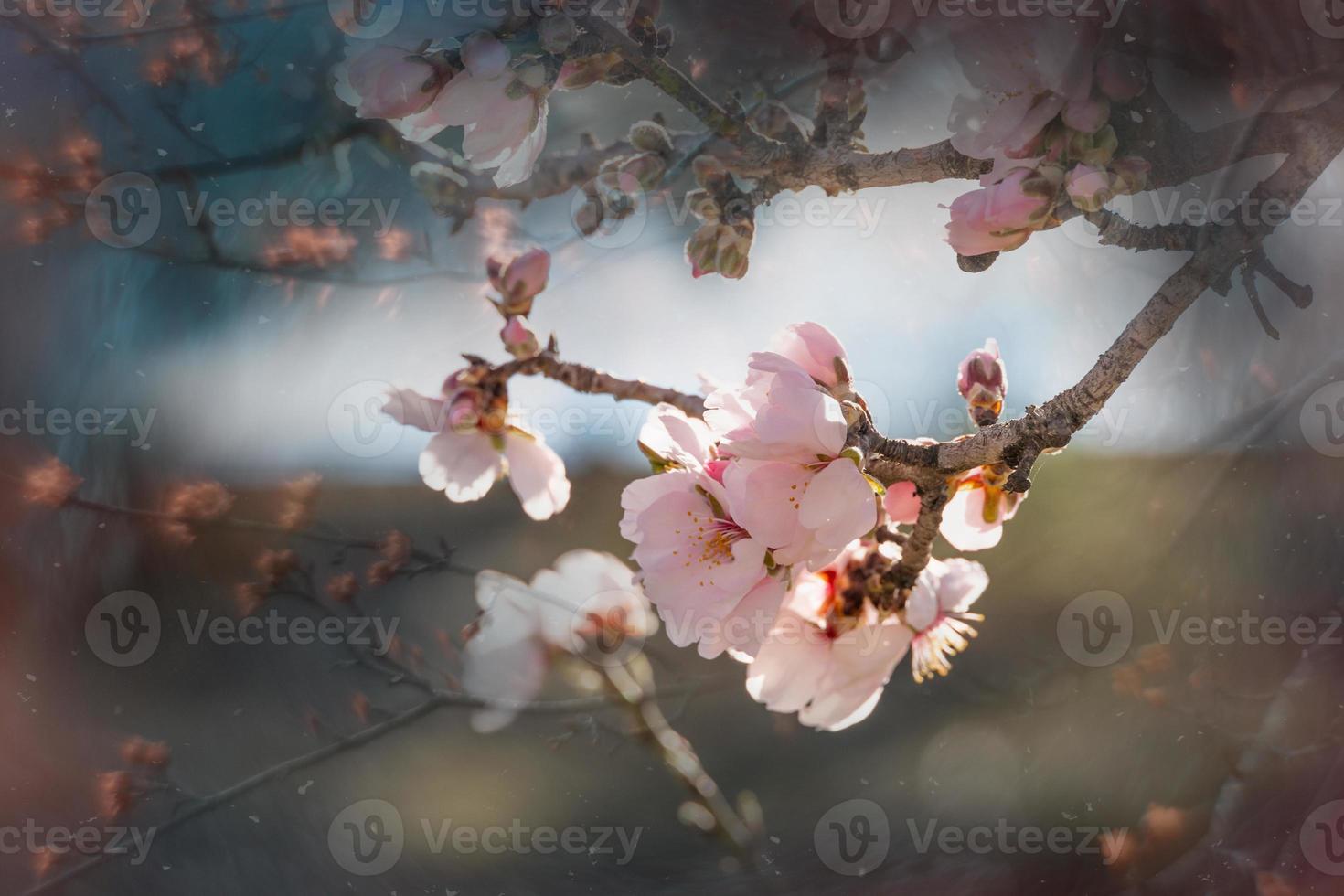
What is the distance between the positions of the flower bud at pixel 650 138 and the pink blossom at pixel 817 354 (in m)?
0.13

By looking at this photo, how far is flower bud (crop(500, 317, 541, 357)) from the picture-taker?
396 millimetres

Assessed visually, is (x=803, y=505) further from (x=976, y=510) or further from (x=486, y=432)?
(x=486, y=432)

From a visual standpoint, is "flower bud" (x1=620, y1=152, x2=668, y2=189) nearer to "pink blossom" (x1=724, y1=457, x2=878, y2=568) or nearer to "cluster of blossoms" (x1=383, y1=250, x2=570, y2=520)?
"cluster of blossoms" (x1=383, y1=250, x2=570, y2=520)

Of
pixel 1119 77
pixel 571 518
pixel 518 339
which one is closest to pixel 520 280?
pixel 518 339

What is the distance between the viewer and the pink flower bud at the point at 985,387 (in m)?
0.33

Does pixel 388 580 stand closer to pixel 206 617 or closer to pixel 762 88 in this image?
pixel 206 617

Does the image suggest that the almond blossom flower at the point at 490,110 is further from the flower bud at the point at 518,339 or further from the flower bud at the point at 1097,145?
the flower bud at the point at 1097,145

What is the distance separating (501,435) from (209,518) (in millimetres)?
194

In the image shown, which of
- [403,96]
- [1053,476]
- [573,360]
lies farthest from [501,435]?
[1053,476]

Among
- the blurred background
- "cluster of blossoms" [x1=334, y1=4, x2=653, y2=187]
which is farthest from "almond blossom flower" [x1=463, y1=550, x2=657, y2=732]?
"cluster of blossoms" [x1=334, y1=4, x2=653, y2=187]

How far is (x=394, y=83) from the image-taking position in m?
0.31

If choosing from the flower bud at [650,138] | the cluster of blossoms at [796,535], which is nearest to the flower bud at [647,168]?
the flower bud at [650,138]

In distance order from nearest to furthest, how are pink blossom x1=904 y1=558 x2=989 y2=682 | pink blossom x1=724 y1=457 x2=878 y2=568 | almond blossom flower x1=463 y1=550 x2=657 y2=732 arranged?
pink blossom x1=724 y1=457 x2=878 y2=568 < pink blossom x1=904 y1=558 x2=989 y2=682 < almond blossom flower x1=463 y1=550 x2=657 y2=732

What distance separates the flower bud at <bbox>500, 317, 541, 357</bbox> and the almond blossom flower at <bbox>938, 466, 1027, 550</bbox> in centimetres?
20
